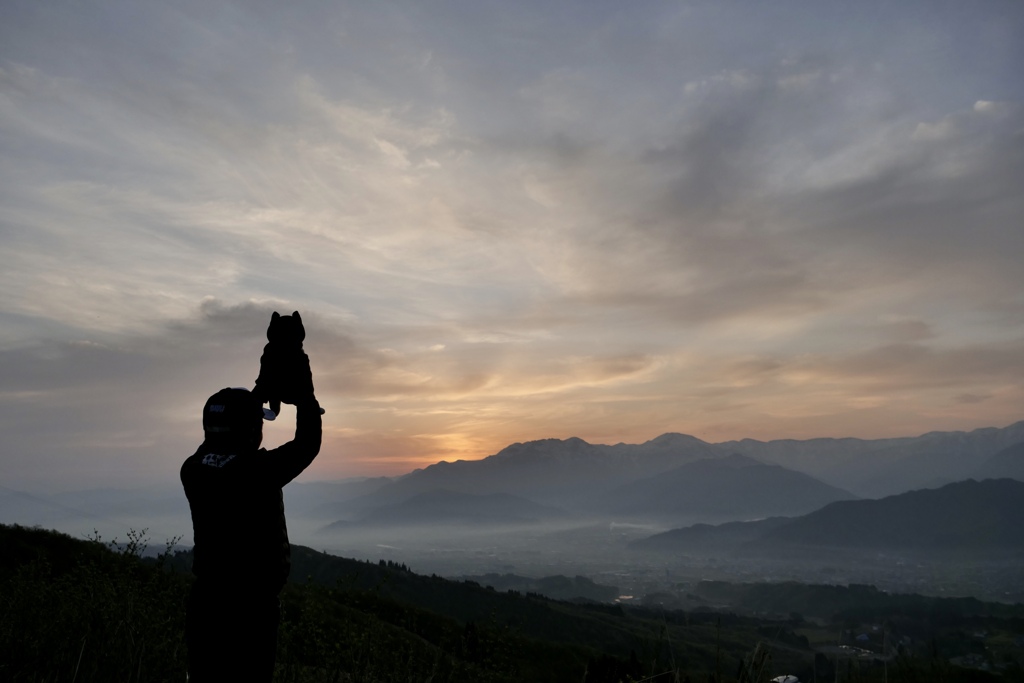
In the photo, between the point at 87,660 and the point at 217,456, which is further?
the point at 87,660

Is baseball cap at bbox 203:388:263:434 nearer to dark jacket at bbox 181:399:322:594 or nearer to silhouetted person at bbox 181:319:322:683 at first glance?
silhouetted person at bbox 181:319:322:683

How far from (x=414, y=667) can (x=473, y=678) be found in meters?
0.93

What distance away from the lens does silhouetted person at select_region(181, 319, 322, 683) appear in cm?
525

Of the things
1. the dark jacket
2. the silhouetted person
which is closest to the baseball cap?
the silhouetted person

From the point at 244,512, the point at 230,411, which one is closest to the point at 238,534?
the point at 244,512

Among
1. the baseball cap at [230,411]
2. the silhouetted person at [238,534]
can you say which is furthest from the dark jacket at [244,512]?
the baseball cap at [230,411]

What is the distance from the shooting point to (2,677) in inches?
268

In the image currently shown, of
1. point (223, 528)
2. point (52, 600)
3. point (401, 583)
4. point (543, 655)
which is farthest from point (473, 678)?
point (401, 583)

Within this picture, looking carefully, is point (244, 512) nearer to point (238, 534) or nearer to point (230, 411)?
point (238, 534)

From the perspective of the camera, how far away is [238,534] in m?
5.43

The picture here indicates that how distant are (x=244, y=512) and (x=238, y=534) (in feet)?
0.64

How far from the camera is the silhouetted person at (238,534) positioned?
5.25 metres

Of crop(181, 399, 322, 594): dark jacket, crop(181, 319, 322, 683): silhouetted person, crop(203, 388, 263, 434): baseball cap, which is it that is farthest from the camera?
crop(203, 388, 263, 434): baseball cap

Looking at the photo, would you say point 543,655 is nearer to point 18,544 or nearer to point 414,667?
point 18,544
